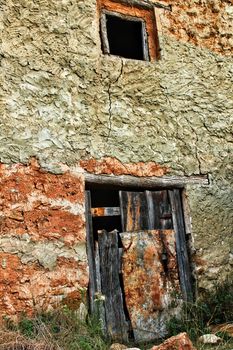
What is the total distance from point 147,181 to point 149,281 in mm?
1085

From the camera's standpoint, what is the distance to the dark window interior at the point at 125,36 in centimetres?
615

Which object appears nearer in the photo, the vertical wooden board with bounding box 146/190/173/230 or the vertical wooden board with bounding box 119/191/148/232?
the vertical wooden board with bounding box 119/191/148/232

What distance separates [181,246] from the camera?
214 inches

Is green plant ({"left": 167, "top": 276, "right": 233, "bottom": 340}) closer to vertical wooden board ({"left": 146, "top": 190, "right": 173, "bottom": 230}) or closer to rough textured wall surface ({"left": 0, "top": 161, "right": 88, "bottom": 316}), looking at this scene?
vertical wooden board ({"left": 146, "top": 190, "right": 173, "bottom": 230})

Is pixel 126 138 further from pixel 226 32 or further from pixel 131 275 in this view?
pixel 226 32

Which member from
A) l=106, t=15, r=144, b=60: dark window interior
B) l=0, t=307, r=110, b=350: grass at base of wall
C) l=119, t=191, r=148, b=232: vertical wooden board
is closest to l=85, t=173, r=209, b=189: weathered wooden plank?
l=119, t=191, r=148, b=232: vertical wooden board

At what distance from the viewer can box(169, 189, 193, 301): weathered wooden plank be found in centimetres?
531

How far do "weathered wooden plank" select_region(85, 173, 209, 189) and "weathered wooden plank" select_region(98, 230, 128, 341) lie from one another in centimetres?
54

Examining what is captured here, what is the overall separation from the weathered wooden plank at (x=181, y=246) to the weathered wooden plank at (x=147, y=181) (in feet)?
0.42

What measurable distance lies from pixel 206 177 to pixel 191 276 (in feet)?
3.88

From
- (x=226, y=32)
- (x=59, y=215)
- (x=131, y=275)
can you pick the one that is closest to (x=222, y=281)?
(x=131, y=275)

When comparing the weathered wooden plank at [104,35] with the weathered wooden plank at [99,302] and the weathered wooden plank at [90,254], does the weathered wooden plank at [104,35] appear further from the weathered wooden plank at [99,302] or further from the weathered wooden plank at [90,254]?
the weathered wooden plank at [99,302]

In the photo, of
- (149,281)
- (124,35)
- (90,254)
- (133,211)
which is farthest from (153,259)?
(124,35)

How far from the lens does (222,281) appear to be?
543 centimetres
